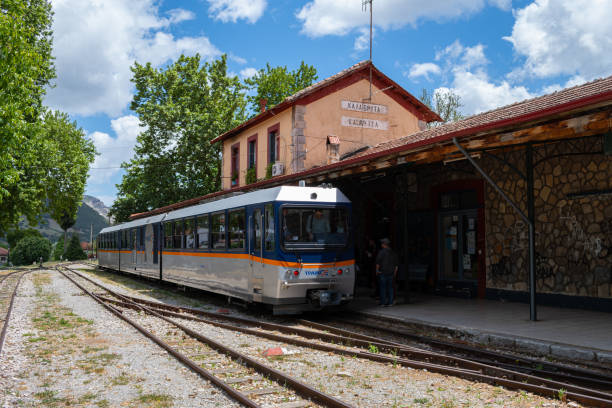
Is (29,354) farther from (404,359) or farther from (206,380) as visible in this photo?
(404,359)

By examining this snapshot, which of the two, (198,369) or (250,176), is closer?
(198,369)

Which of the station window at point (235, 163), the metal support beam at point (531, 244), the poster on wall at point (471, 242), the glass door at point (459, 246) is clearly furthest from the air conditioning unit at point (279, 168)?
the metal support beam at point (531, 244)

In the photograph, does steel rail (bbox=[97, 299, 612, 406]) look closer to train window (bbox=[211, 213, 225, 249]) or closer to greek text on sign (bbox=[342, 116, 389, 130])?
train window (bbox=[211, 213, 225, 249])

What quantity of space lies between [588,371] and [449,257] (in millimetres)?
8399

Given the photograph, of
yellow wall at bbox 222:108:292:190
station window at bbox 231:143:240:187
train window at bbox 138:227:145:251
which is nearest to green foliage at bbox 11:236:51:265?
yellow wall at bbox 222:108:292:190

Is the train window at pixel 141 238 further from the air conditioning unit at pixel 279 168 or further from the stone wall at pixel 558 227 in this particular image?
the stone wall at pixel 558 227

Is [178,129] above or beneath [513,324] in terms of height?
above

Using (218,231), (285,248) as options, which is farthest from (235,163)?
(285,248)

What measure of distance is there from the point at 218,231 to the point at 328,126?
1183 cm

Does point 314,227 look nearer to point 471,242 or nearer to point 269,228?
point 269,228

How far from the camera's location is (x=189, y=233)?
49.6ft

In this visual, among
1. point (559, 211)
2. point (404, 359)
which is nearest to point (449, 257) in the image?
point (559, 211)

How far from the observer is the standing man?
39.5 feet

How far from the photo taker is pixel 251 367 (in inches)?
269
